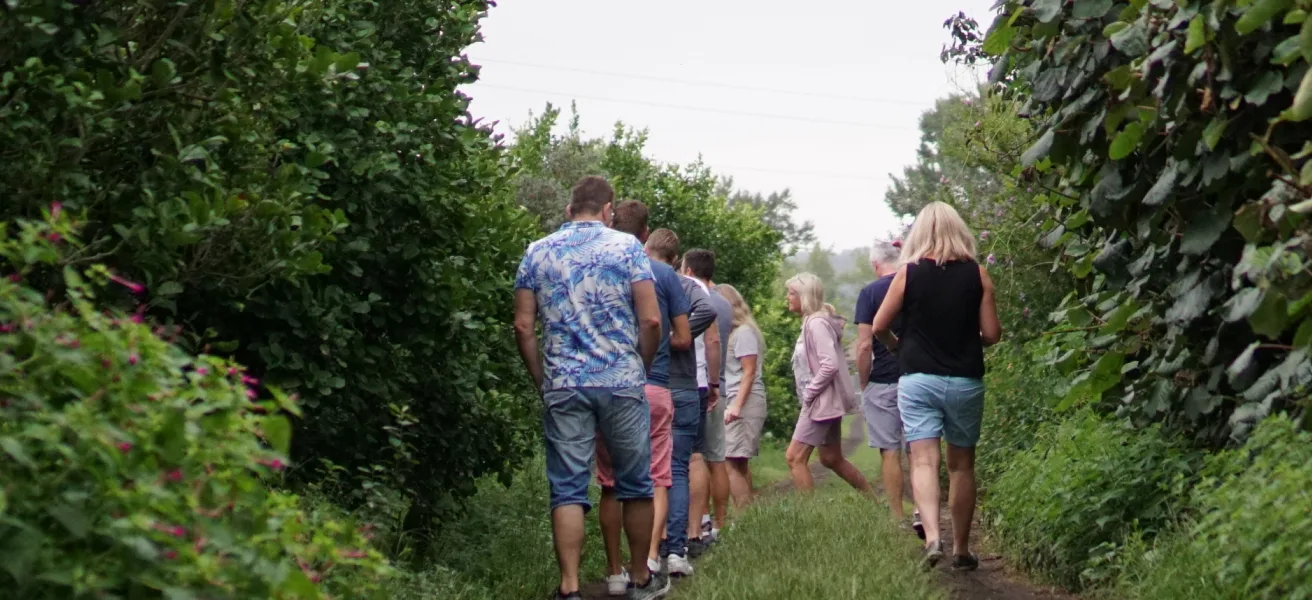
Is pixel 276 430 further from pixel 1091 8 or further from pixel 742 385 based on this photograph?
pixel 742 385

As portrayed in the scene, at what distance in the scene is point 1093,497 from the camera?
22.6 feet

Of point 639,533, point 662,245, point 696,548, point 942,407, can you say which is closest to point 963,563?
point 942,407

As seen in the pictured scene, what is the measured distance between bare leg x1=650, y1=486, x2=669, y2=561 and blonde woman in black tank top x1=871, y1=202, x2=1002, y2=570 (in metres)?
1.25

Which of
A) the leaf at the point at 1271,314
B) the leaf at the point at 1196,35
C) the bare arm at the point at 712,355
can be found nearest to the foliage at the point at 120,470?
the leaf at the point at 1271,314

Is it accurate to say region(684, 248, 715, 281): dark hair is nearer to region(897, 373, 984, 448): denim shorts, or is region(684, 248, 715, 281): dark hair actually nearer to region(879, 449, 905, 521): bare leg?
region(879, 449, 905, 521): bare leg

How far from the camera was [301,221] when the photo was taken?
538 cm

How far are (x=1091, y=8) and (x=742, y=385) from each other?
4515mm

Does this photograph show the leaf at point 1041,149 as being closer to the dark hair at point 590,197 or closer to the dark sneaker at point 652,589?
the dark hair at point 590,197

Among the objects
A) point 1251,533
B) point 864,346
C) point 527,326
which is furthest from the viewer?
point 864,346

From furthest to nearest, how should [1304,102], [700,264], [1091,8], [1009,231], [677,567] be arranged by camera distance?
1. [1009,231]
2. [700,264]
3. [677,567]
4. [1091,8]
5. [1304,102]

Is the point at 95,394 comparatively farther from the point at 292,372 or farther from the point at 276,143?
the point at 292,372

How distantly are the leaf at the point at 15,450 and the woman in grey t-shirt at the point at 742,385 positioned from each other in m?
7.94

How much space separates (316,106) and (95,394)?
421 centimetres

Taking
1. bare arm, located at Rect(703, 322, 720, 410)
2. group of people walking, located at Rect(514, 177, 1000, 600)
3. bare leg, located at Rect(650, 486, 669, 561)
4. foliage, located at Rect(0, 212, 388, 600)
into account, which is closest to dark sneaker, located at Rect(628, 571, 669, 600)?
group of people walking, located at Rect(514, 177, 1000, 600)
